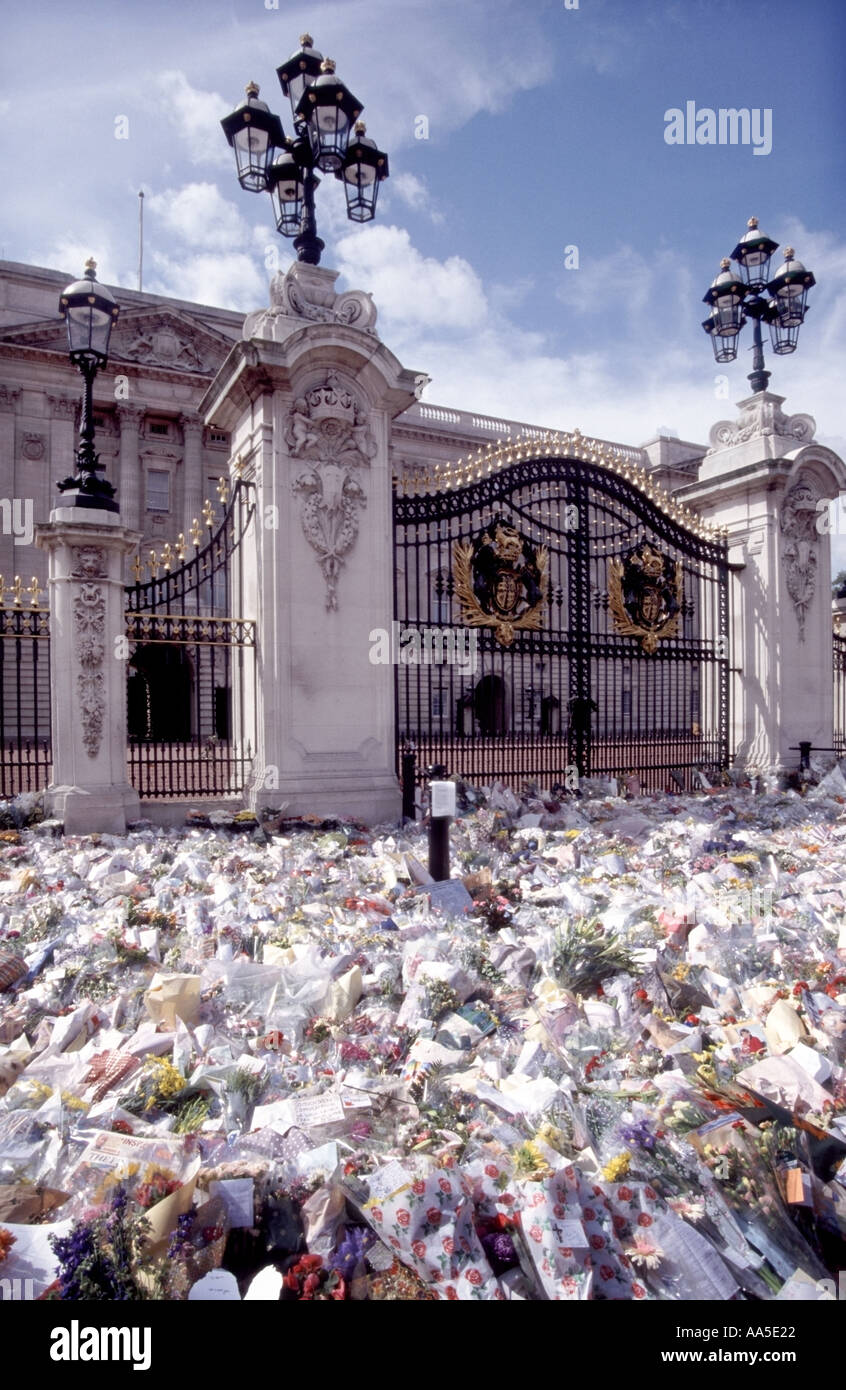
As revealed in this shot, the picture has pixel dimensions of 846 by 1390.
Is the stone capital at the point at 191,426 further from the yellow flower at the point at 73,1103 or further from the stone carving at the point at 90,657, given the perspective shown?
the yellow flower at the point at 73,1103

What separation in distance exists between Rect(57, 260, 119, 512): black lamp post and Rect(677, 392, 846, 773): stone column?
9.14 m

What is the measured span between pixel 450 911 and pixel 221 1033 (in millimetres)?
2121

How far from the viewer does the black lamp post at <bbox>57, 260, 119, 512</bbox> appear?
759 centimetres

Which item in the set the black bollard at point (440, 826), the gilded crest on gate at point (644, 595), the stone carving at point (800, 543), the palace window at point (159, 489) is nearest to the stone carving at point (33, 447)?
the palace window at point (159, 489)

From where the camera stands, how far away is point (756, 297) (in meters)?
11.9

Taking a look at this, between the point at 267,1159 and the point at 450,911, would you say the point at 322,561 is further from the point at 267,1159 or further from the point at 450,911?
the point at 267,1159

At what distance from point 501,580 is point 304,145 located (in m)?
5.17

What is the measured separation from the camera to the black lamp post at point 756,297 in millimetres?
11430

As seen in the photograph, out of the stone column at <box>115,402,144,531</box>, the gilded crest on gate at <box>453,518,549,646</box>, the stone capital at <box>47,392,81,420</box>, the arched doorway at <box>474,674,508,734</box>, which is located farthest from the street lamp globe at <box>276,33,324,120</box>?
the stone capital at <box>47,392,81,420</box>

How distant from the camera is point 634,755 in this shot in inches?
517

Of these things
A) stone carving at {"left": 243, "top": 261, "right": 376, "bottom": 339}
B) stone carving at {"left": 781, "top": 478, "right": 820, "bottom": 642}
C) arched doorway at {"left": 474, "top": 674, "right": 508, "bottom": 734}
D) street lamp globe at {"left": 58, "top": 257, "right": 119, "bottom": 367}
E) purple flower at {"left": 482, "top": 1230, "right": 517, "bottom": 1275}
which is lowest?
purple flower at {"left": 482, "top": 1230, "right": 517, "bottom": 1275}

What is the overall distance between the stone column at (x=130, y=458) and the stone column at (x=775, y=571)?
23924 mm

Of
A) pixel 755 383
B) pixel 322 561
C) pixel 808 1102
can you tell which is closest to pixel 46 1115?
pixel 808 1102

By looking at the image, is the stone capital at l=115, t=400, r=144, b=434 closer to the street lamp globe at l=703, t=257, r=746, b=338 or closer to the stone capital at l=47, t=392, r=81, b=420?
the stone capital at l=47, t=392, r=81, b=420
